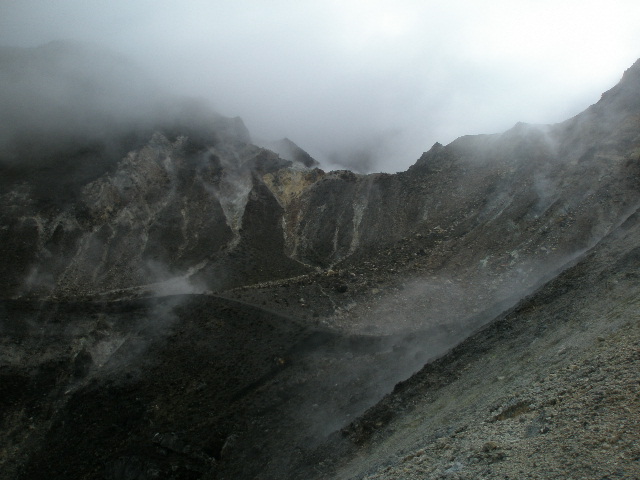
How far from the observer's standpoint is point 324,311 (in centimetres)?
3406

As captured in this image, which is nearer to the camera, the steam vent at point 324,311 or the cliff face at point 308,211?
the steam vent at point 324,311

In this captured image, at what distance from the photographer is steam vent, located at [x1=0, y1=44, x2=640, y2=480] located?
47.1 ft

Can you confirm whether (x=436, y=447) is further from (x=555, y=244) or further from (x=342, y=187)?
(x=342, y=187)

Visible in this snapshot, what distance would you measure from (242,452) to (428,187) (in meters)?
39.9

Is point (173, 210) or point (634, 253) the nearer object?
point (634, 253)

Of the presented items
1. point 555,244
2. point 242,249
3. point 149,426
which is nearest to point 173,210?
point 242,249

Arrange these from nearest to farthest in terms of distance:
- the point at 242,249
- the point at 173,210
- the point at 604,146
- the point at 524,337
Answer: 1. the point at 524,337
2. the point at 604,146
3. the point at 242,249
4. the point at 173,210

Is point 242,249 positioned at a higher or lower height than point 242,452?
higher

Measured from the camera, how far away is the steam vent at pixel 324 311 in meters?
14.3

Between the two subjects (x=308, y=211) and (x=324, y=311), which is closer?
(x=324, y=311)

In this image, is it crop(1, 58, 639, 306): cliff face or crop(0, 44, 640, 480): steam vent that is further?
crop(1, 58, 639, 306): cliff face

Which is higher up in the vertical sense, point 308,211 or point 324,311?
point 308,211

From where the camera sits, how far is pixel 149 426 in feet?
87.2

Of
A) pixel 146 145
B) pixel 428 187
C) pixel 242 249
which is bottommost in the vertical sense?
pixel 428 187
